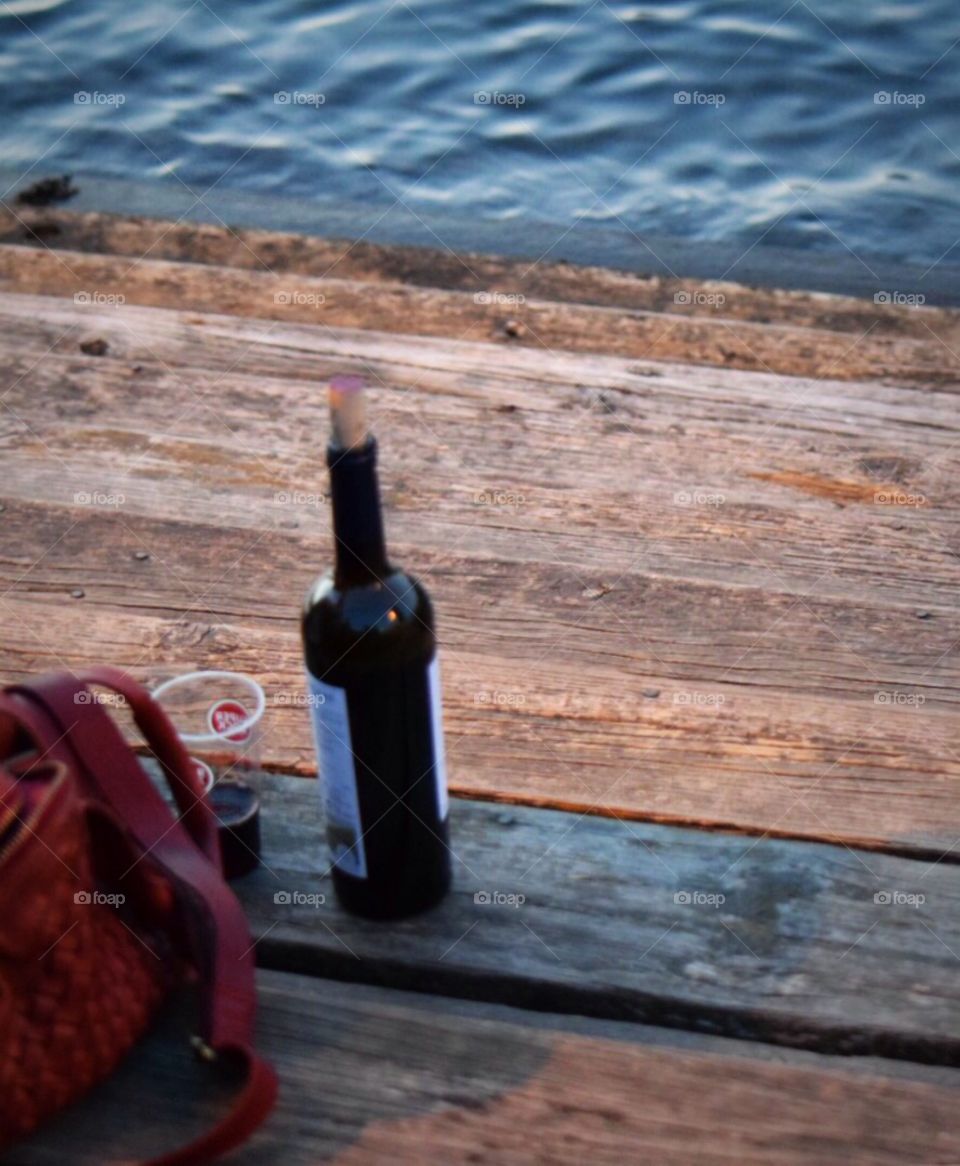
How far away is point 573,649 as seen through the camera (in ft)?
6.81

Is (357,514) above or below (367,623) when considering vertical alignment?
above

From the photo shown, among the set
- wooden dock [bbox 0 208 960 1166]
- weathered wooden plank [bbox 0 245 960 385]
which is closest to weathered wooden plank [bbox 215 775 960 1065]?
wooden dock [bbox 0 208 960 1166]

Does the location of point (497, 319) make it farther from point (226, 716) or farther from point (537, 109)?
point (537, 109)

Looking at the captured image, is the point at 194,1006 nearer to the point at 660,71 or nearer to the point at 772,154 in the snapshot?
the point at 772,154

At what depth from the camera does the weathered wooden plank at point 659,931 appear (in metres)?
1.43

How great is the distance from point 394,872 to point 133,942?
29 cm

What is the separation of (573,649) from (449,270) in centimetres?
190

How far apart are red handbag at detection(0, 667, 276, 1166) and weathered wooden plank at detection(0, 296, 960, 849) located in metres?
0.42

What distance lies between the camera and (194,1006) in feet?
4.62

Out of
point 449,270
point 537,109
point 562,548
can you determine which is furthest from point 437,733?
point 537,109

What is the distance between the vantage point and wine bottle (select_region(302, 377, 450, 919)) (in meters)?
1.43

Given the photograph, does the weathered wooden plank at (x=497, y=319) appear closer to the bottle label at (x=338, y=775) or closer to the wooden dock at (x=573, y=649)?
the wooden dock at (x=573, y=649)

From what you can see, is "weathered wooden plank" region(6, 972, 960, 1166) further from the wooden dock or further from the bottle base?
the bottle base

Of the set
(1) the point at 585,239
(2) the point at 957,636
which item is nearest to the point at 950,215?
(1) the point at 585,239
